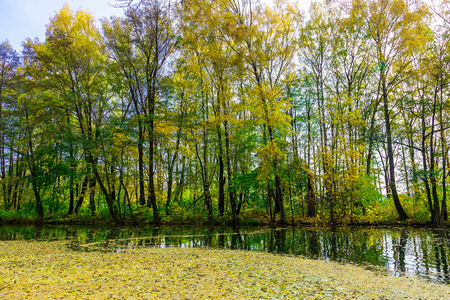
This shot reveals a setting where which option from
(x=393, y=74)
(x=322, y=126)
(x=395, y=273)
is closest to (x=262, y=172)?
(x=322, y=126)

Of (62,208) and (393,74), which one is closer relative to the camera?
(393,74)

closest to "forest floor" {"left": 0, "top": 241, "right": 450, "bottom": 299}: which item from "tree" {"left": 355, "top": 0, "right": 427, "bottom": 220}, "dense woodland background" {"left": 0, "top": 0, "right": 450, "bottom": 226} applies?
"dense woodland background" {"left": 0, "top": 0, "right": 450, "bottom": 226}

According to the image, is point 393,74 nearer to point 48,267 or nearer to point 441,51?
point 441,51

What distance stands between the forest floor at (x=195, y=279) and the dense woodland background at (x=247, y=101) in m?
7.29

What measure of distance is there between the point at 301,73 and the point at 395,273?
1486 centimetres

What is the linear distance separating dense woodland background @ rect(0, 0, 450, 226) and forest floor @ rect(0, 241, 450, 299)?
287 inches

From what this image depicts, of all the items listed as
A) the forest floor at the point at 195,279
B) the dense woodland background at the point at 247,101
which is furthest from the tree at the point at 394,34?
the forest floor at the point at 195,279

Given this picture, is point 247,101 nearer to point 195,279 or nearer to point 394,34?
point 394,34

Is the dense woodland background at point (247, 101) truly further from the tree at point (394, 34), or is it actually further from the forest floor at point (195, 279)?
the forest floor at point (195, 279)

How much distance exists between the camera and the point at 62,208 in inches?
743

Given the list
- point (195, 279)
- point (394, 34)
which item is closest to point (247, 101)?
point (394, 34)

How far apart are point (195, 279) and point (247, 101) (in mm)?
11364

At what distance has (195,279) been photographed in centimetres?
436

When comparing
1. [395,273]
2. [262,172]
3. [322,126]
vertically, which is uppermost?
[322,126]
